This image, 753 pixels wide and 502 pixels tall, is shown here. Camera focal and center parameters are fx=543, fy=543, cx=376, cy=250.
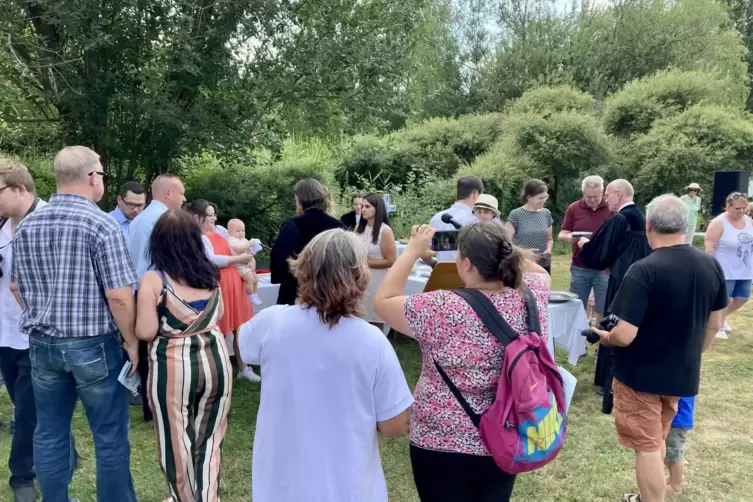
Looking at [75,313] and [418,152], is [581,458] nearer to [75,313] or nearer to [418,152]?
[75,313]

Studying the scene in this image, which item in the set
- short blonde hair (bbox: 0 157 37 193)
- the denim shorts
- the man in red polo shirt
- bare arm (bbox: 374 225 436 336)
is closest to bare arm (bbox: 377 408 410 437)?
bare arm (bbox: 374 225 436 336)

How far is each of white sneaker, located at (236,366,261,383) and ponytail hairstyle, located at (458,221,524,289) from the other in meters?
3.45

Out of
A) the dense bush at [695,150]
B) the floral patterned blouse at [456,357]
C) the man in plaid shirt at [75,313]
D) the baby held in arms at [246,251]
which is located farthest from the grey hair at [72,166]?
the dense bush at [695,150]

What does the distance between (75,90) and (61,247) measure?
539 cm

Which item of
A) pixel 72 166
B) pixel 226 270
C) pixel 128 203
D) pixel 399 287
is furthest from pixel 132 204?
pixel 399 287

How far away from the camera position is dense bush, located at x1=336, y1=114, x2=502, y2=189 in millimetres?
15555

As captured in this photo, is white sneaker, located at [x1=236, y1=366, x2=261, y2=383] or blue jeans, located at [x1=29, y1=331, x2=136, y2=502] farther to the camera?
white sneaker, located at [x1=236, y1=366, x2=261, y2=383]

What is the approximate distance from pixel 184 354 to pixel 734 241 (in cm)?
556

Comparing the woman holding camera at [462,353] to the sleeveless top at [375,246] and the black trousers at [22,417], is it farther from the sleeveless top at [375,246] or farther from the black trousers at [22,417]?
the sleeveless top at [375,246]

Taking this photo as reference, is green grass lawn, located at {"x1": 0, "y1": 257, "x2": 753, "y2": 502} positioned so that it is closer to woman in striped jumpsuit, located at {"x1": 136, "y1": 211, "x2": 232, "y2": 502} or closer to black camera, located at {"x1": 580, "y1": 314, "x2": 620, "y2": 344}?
woman in striped jumpsuit, located at {"x1": 136, "y1": 211, "x2": 232, "y2": 502}

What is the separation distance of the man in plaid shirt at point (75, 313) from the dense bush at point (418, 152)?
12.2m

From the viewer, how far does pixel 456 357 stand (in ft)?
5.93

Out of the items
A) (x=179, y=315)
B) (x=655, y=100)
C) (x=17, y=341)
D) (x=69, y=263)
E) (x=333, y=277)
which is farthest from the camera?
(x=655, y=100)

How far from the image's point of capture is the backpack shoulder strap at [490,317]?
1.78 meters
